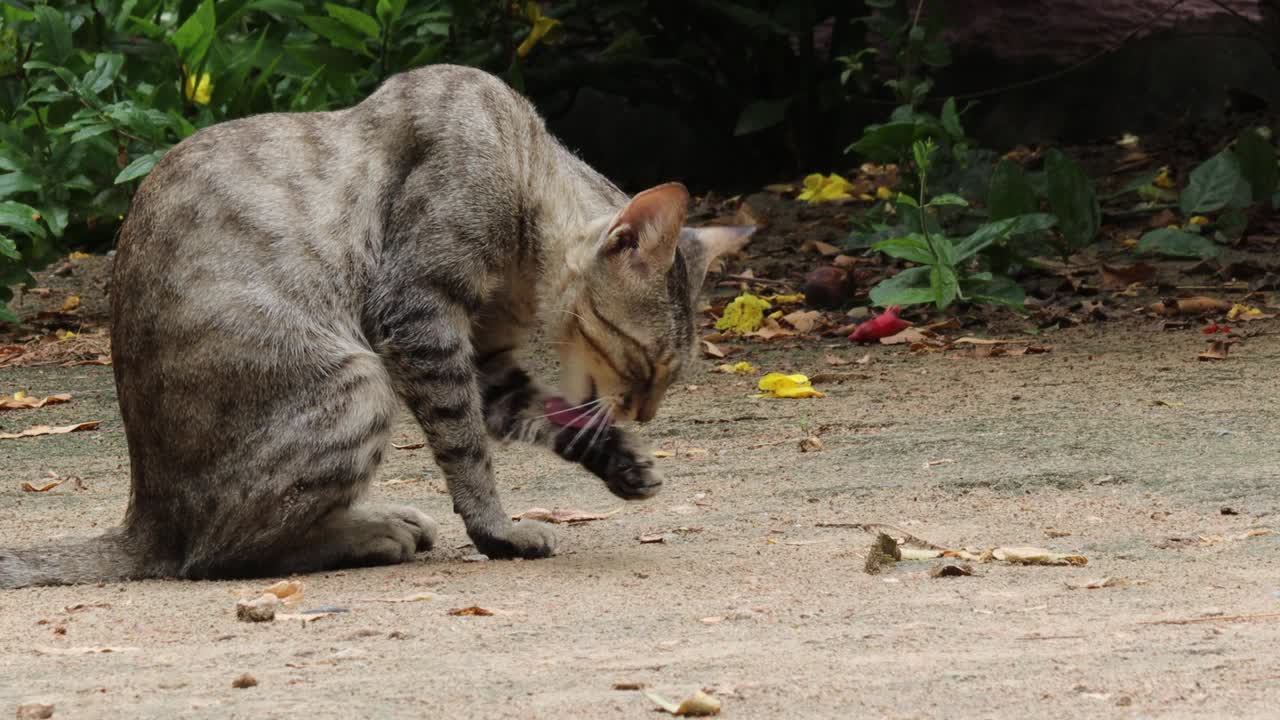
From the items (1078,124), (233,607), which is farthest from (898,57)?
(233,607)

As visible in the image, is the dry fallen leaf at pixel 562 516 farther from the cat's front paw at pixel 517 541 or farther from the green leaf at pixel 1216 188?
the green leaf at pixel 1216 188

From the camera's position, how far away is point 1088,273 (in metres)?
8.29

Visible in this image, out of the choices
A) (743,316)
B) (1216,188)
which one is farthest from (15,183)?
(1216,188)

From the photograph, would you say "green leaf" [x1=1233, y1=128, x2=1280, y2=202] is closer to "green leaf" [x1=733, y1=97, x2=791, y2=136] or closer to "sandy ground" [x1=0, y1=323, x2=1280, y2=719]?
"sandy ground" [x1=0, y1=323, x2=1280, y2=719]

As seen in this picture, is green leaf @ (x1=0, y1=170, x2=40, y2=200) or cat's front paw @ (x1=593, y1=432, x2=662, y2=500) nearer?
cat's front paw @ (x1=593, y1=432, x2=662, y2=500)

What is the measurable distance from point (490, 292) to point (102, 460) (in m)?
2.18

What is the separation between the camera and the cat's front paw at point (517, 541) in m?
4.10

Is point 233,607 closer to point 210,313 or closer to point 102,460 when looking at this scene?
point 210,313

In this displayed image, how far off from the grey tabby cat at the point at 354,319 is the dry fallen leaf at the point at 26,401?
2.70 m

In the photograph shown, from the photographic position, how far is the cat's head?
13.5ft

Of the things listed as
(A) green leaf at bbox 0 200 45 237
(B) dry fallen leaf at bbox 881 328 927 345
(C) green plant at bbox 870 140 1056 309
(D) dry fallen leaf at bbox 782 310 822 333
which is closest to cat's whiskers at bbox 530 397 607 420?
(C) green plant at bbox 870 140 1056 309

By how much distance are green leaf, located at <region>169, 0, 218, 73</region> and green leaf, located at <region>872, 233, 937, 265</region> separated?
3685 millimetres

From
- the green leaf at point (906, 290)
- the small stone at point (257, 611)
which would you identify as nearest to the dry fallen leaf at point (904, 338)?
the green leaf at point (906, 290)

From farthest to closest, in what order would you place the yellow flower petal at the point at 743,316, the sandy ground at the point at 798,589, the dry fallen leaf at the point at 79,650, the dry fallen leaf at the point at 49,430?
the yellow flower petal at the point at 743,316 → the dry fallen leaf at the point at 49,430 → the dry fallen leaf at the point at 79,650 → the sandy ground at the point at 798,589
